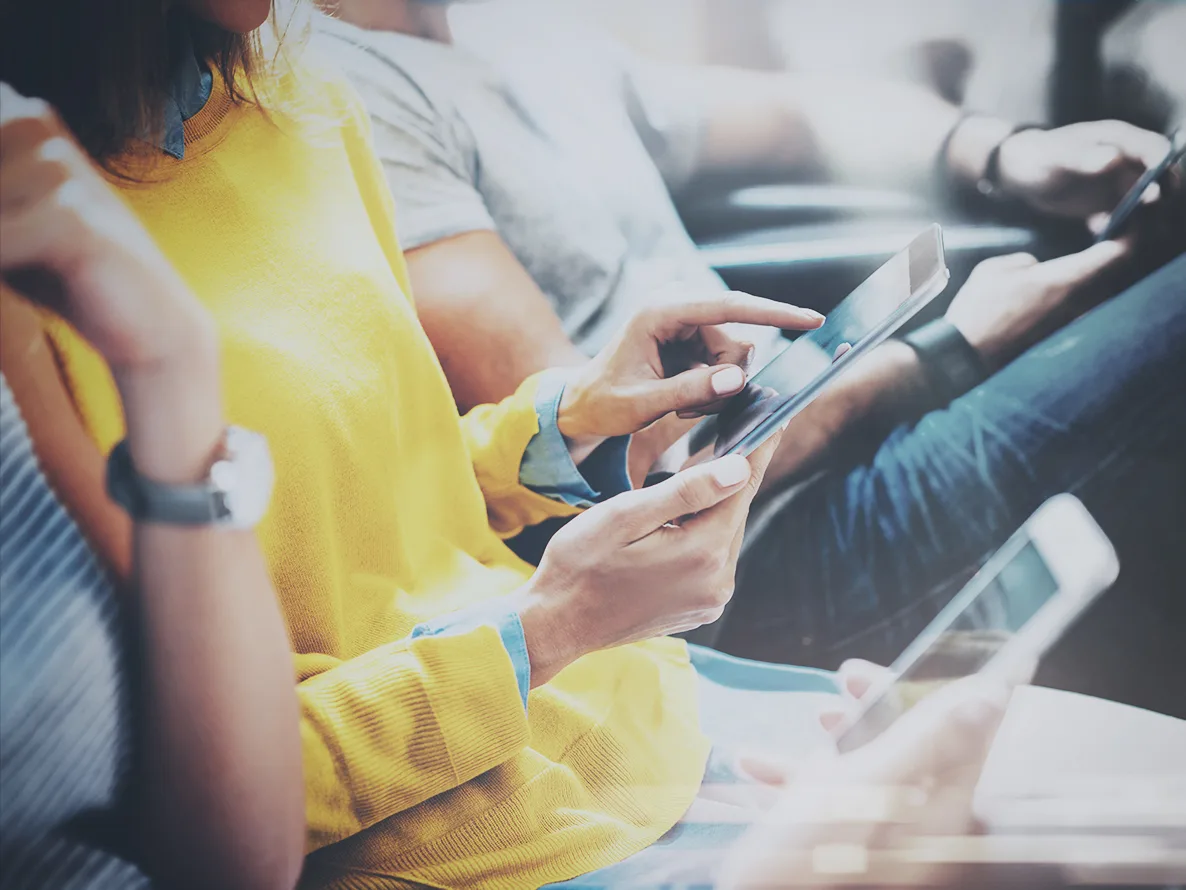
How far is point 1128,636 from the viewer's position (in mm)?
772

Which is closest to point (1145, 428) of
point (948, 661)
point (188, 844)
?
point (948, 661)

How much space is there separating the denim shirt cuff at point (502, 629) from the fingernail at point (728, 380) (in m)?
0.22

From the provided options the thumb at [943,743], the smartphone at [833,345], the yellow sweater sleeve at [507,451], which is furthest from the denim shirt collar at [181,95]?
the thumb at [943,743]

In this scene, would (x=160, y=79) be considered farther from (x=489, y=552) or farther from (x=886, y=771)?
(x=886, y=771)

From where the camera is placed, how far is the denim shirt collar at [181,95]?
473 millimetres

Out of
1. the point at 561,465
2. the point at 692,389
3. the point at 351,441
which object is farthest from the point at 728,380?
the point at 351,441

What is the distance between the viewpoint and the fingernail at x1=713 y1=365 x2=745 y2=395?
60 cm

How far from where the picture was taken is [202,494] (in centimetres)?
39

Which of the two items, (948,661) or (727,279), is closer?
(948,661)

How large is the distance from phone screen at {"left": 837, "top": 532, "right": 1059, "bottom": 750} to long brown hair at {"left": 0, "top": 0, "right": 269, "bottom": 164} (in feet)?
2.07

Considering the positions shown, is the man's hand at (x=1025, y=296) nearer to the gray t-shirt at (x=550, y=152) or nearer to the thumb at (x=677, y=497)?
the gray t-shirt at (x=550, y=152)

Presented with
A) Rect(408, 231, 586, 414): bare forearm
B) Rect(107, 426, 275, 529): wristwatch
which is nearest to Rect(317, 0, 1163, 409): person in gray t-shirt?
Rect(408, 231, 586, 414): bare forearm

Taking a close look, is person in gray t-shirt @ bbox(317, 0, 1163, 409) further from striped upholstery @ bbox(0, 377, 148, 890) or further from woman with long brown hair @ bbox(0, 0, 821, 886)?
striped upholstery @ bbox(0, 377, 148, 890)

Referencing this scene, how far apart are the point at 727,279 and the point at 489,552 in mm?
353
